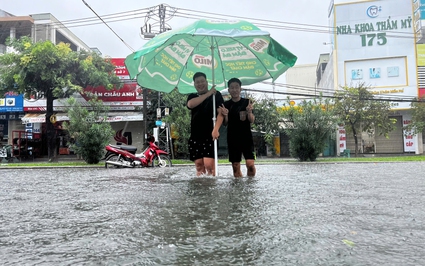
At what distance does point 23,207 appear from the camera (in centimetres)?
275

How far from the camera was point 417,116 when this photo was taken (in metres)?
22.9

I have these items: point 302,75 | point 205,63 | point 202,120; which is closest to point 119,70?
point 205,63

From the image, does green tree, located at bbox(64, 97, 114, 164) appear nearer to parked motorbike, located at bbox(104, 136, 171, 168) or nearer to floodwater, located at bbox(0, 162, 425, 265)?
parked motorbike, located at bbox(104, 136, 171, 168)

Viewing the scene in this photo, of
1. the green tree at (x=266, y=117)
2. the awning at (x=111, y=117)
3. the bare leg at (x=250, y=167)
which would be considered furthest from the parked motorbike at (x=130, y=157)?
the green tree at (x=266, y=117)

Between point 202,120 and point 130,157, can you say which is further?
point 130,157

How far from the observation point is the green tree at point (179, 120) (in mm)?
17219

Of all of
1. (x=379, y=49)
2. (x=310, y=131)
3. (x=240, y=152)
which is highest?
(x=379, y=49)

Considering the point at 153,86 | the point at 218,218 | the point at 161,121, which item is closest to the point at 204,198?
the point at 218,218

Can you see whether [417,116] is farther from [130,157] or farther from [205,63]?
[205,63]

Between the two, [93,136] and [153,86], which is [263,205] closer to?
[153,86]

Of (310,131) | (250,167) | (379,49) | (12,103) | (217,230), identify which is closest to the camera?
(217,230)

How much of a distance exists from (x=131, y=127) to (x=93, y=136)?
8528 millimetres

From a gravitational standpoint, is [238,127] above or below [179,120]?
below

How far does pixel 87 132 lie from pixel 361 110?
56.7ft
